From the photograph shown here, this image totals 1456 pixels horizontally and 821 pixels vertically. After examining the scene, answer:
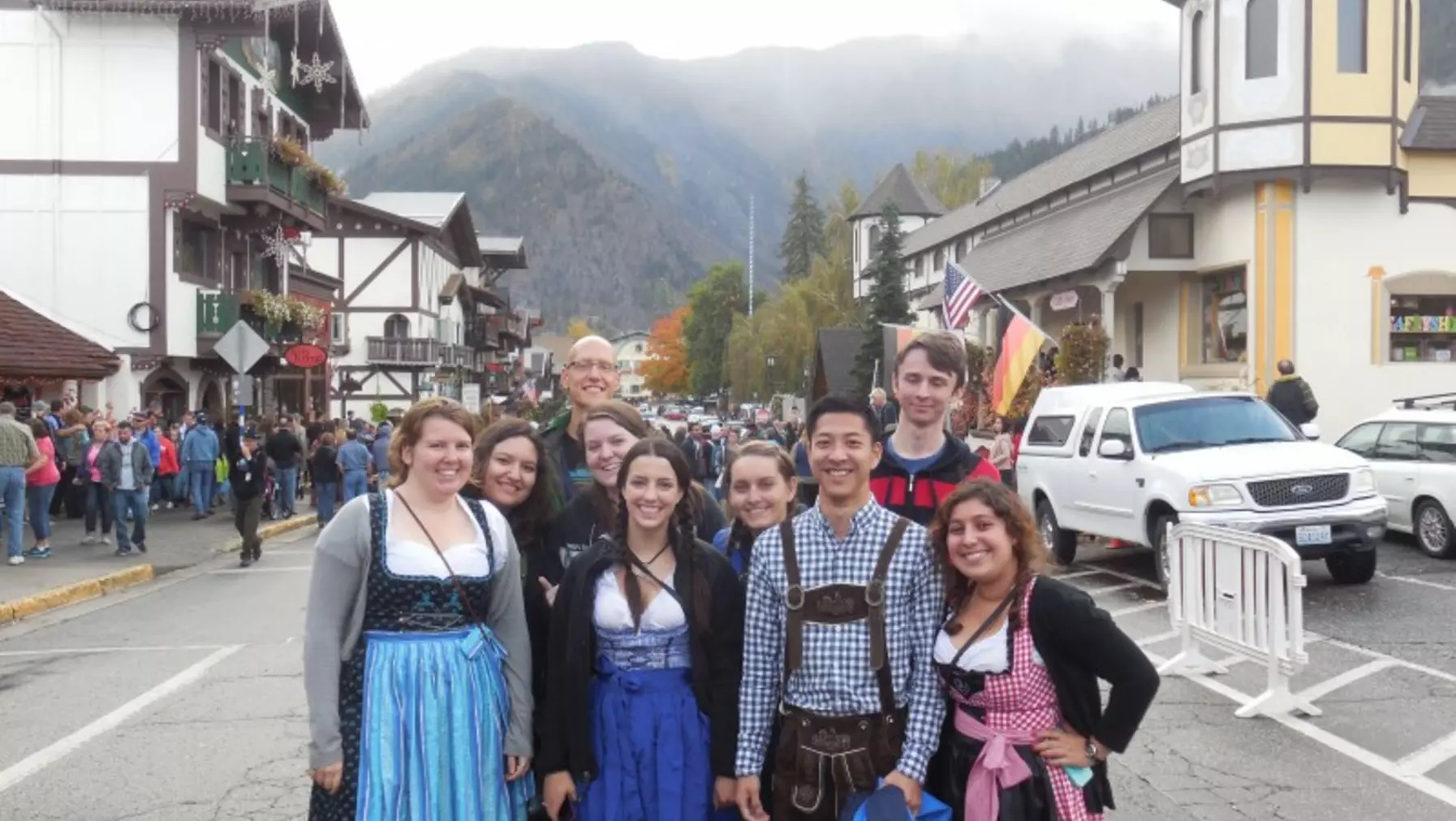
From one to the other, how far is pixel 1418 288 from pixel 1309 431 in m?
13.5

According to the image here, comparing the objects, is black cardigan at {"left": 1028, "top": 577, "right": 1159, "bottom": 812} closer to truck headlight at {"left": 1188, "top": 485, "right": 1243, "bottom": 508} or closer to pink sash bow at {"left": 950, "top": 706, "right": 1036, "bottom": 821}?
pink sash bow at {"left": 950, "top": 706, "right": 1036, "bottom": 821}

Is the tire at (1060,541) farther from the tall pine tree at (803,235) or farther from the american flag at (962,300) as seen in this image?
the tall pine tree at (803,235)

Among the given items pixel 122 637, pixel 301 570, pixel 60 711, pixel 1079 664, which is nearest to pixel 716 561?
pixel 1079 664

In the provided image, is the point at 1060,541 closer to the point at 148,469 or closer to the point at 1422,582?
the point at 1422,582

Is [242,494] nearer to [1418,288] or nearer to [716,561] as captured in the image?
[716,561]

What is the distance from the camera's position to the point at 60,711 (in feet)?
26.5

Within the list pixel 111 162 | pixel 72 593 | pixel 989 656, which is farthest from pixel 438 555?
pixel 111 162

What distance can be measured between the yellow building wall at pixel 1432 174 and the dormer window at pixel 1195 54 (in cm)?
404

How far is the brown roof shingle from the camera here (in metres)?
20.0

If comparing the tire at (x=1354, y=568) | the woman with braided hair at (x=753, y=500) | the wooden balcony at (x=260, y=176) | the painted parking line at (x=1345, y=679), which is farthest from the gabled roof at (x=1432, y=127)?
the woman with braided hair at (x=753, y=500)

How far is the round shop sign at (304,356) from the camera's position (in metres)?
27.3

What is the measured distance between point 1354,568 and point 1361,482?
1004 mm

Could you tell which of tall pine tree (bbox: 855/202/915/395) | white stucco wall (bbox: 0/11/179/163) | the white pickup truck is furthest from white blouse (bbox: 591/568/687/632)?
tall pine tree (bbox: 855/202/915/395)

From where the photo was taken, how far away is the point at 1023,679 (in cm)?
353
